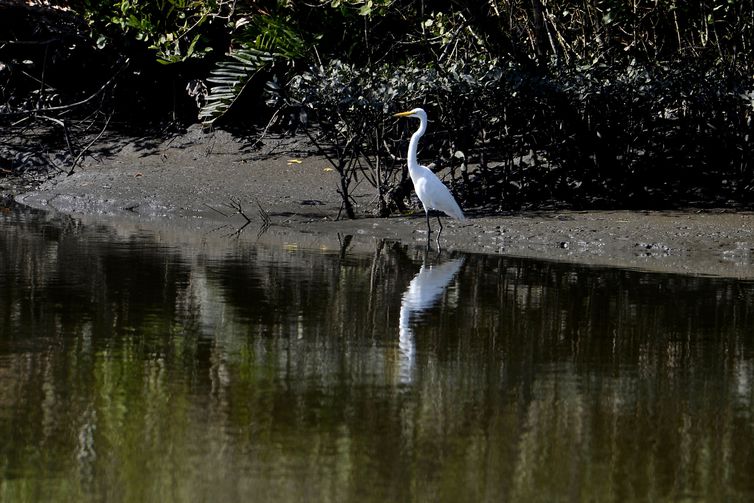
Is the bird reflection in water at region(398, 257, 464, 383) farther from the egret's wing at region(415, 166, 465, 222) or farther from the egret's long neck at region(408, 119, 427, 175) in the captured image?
the egret's long neck at region(408, 119, 427, 175)

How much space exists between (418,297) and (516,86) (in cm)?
481

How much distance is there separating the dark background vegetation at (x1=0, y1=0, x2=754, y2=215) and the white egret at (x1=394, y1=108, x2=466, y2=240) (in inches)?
16.7

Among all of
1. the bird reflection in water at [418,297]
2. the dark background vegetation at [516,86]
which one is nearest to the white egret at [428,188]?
the dark background vegetation at [516,86]

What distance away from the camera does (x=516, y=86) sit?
1270 centimetres

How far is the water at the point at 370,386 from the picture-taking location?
4293 millimetres

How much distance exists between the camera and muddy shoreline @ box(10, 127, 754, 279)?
37.6 feet

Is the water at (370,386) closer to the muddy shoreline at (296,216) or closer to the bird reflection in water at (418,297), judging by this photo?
the bird reflection in water at (418,297)

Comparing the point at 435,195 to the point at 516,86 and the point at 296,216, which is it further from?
the point at 296,216

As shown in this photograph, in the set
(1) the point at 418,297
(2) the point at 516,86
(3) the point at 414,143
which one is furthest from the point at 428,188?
(1) the point at 418,297

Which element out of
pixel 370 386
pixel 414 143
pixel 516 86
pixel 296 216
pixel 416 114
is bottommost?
pixel 370 386

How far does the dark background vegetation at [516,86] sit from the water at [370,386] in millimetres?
3734

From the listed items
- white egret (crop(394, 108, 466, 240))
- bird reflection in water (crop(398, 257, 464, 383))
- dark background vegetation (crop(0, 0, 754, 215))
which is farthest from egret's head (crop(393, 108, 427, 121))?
bird reflection in water (crop(398, 257, 464, 383))

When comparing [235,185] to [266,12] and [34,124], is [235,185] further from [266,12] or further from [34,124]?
[34,124]

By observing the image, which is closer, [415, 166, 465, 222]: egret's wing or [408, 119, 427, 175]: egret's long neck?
[415, 166, 465, 222]: egret's wing
